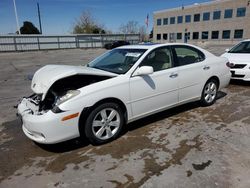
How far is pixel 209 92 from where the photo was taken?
16.4 feet

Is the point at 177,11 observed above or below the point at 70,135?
above

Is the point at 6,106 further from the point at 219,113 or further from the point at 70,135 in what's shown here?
the point at 219,113

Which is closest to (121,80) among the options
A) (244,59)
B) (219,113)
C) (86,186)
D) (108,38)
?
(86,186)

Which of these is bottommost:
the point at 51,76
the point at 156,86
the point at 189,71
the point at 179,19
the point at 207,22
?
the point at 156,86

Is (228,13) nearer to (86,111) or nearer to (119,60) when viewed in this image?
(119,60)

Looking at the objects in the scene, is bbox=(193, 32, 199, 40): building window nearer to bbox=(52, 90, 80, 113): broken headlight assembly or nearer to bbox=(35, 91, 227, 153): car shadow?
bbox=(35, 91, 227, 153): car shadow

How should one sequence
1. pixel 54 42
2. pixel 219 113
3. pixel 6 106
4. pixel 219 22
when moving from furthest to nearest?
pixel 219 22
pixel 54 42
pixel 6 106
pixel 219 113

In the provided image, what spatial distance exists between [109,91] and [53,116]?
35.4 inches

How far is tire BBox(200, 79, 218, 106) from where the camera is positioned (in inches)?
193

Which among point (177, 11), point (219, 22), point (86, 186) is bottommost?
point (86, 186)

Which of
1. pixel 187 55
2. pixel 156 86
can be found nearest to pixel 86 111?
pixel 156 86

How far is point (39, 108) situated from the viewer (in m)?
3.17

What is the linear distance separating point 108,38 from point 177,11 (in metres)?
27.7

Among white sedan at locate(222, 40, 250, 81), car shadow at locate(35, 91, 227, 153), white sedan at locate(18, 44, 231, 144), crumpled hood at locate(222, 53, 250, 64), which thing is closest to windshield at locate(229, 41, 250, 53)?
white sedan at locate(222, 40, 250, 81)
